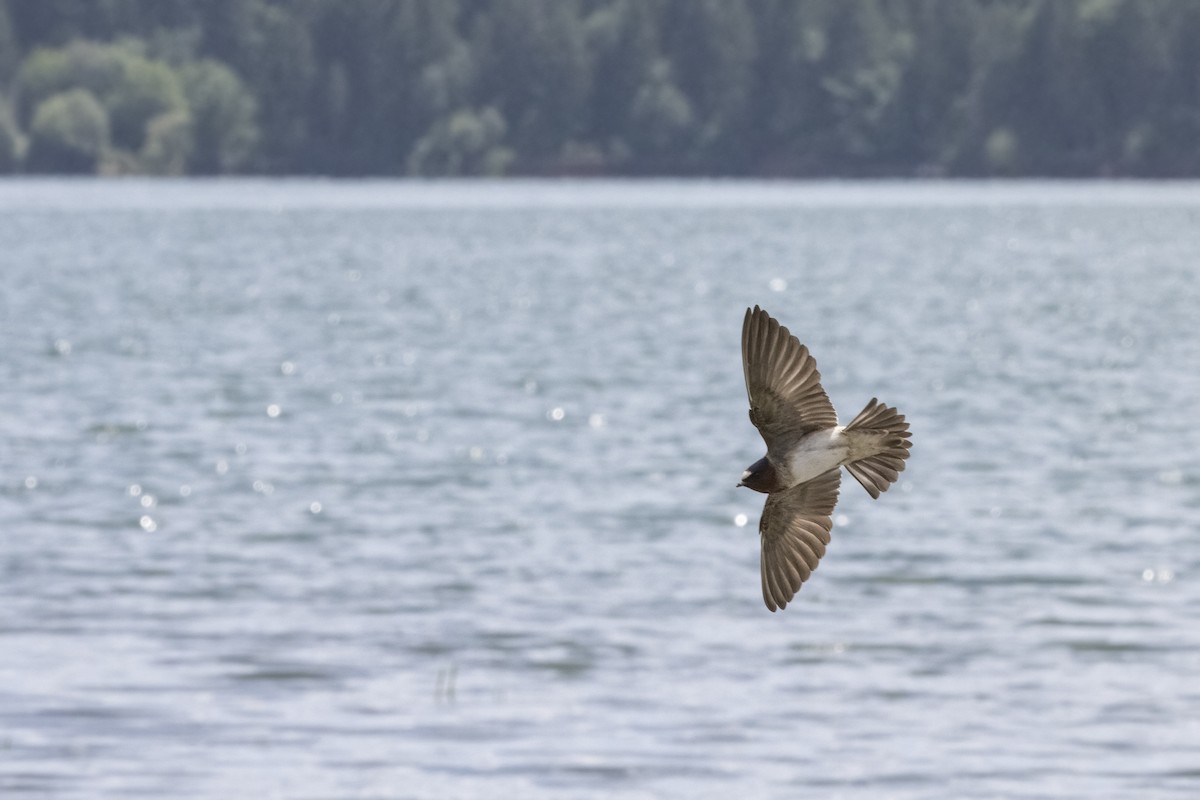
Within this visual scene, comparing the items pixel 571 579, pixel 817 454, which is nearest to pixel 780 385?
pixel 817 454

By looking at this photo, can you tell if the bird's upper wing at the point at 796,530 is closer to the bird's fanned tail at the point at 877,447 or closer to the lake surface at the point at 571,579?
the bird's fanned tail at the point at 877,447

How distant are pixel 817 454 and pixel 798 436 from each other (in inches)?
4.3

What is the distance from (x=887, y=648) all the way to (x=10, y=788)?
9280 mm

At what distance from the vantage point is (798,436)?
7.12 metres

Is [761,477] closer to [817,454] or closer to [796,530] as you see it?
[817,454]

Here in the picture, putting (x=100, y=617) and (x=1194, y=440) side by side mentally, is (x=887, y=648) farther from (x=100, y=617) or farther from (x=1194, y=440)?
(x=1194, y=440)

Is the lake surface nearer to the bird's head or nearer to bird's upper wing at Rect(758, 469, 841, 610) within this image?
bird's upper wing at Rect(758, 469, 841, 610)

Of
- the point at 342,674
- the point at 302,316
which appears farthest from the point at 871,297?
the point at 342,674

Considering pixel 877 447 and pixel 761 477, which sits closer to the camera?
pixel 761 477

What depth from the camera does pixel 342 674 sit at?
2439 cm

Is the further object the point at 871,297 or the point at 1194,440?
the point at 871,297

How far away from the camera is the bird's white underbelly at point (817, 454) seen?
7031 mm

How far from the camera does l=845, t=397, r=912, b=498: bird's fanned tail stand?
23.4 ft

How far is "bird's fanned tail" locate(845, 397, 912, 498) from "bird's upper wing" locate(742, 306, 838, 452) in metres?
0.09
